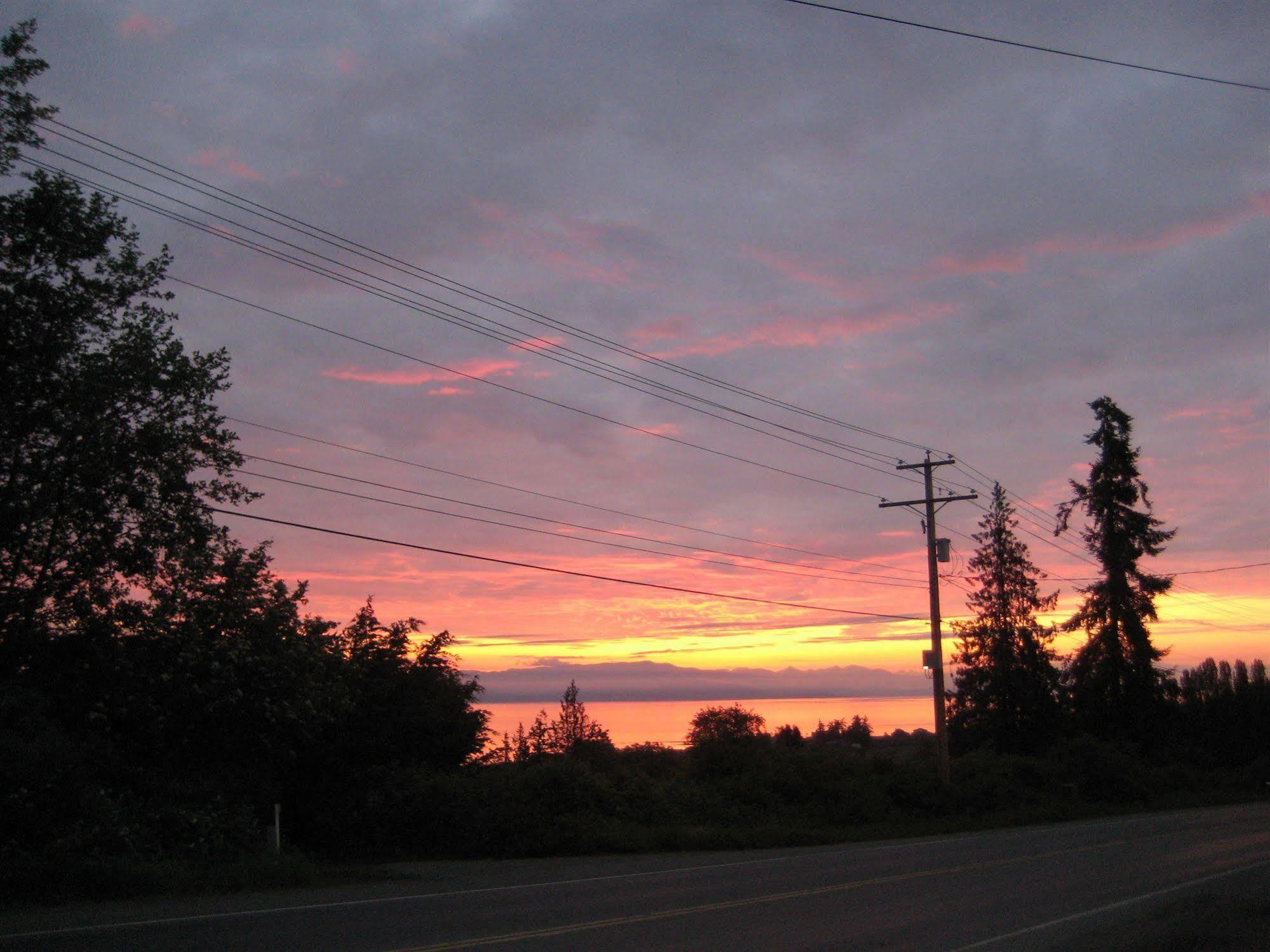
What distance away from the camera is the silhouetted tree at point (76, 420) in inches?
719

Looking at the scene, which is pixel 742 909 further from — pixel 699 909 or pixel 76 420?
pixel 76 420

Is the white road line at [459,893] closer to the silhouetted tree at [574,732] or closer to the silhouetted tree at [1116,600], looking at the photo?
the silhouetted tree at [574,732]

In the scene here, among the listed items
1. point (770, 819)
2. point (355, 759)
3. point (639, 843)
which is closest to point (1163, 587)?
point (770, 819)

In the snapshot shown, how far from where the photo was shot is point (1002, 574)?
193 feet

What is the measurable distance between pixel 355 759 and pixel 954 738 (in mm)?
42644

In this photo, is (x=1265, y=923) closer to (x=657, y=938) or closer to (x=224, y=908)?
(x=657, y=938)

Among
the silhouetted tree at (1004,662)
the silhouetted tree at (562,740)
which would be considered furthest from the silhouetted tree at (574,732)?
the silhouetted tree at (1004,662)

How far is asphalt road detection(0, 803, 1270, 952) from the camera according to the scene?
10492 millimetres

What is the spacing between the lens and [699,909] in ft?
41.5

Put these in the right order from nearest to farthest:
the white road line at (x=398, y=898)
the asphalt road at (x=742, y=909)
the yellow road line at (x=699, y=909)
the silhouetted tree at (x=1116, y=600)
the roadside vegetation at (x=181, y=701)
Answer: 1. the yellow road line at (x=699, y=909)
2. the asphalt road at (x=742, y=909)
3. the white road line at (x=398, y=898)
4. the roadside vegetation at (x=181, y=701)
5. the silhouetted tree at (x=1116, y=600)

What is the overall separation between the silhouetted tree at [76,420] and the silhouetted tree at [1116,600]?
46676 mm

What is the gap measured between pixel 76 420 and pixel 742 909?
1431 centimetres

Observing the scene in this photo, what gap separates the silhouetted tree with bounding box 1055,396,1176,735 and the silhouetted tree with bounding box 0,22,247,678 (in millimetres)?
46676

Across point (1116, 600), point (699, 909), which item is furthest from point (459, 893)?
point (1116, 600)
